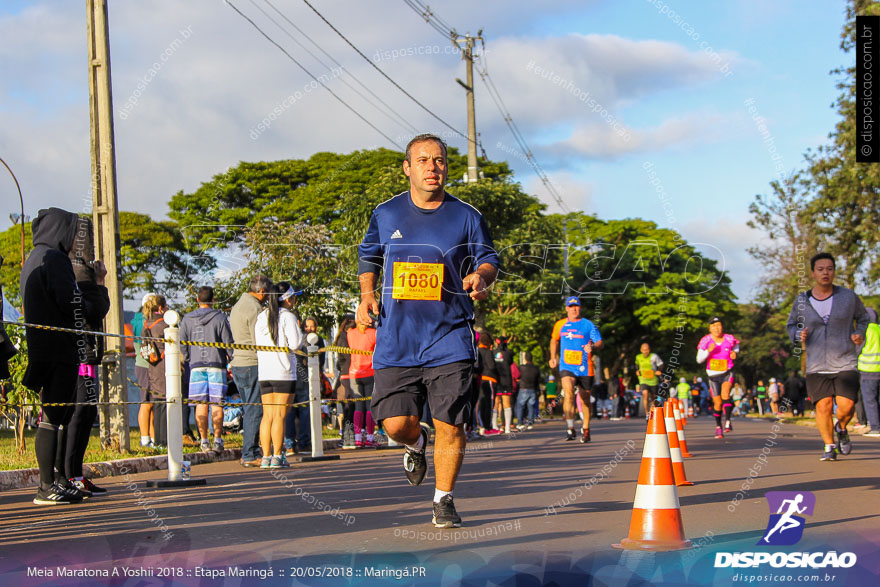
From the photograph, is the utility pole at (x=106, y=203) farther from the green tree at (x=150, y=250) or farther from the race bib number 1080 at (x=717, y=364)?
the green tree at (x=150, y=250)

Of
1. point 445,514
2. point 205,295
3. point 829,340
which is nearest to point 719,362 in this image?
point 829,340

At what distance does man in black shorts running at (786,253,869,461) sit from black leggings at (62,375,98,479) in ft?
22.4

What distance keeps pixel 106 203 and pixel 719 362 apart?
30.2 feet

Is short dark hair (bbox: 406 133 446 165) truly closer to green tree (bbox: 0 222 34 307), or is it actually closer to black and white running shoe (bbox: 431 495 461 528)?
black and white running shoe (bbox: 431 495 461 528)

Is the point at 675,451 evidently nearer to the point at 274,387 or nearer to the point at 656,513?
the point at 656,513

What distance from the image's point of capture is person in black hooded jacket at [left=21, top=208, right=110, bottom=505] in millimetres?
7809

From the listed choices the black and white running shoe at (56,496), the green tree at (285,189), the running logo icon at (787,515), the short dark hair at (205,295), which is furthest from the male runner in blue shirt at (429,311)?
the green tree at (285,189)

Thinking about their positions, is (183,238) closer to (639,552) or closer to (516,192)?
(516,192)

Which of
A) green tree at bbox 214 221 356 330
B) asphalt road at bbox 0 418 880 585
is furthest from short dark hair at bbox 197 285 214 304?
green tree at bbox 214 221 356 330

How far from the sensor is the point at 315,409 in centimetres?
1312

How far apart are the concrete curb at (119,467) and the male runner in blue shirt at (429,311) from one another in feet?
14.9

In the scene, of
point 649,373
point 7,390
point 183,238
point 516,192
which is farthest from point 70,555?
point 183,238

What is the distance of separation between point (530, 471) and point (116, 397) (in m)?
5.49

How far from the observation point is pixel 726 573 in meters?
4.61
